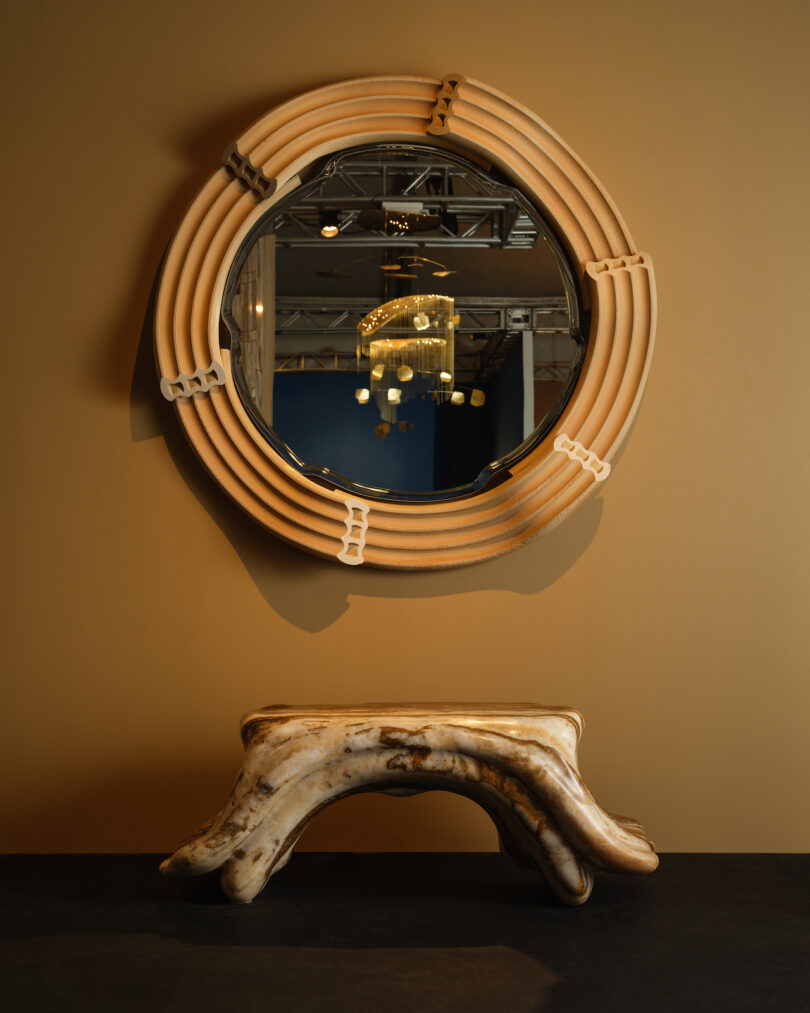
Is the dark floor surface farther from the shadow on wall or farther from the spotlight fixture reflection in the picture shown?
the spotlight fixture reflection

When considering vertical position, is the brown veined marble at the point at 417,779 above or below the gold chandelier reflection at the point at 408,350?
below

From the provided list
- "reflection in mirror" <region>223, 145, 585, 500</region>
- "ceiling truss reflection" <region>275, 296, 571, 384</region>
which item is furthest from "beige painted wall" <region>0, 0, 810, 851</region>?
"ceiling truss reflection" <region>275, 296, 571, 384</region>

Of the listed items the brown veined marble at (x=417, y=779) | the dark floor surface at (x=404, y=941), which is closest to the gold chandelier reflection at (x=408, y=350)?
the brown veined marble at (x=417, y=779)

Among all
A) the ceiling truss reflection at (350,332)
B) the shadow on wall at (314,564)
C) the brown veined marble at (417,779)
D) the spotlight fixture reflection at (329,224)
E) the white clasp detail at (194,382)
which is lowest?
the brown veined marble at (417,779)

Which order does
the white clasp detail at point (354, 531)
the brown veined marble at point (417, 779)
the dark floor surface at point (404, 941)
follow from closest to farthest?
the dark floor surface at point (404, 941) < the brown veined marble at point (417, 779) < the white clasp detail at point (354, 531)

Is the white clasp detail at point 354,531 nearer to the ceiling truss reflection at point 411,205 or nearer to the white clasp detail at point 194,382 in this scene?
the white clasp detail at point 194,382

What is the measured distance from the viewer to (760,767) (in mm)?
1687

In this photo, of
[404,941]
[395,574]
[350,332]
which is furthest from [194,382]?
[404,941]

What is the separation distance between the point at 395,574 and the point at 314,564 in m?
0.16

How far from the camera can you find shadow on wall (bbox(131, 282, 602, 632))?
1.69 metres

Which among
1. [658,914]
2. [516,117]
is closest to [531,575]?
[658,914]

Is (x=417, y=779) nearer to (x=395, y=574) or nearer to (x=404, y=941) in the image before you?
(x=404, y=941)

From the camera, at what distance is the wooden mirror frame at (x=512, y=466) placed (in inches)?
64.7

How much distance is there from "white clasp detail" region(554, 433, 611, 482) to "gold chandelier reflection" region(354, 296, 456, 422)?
9.0 inches
